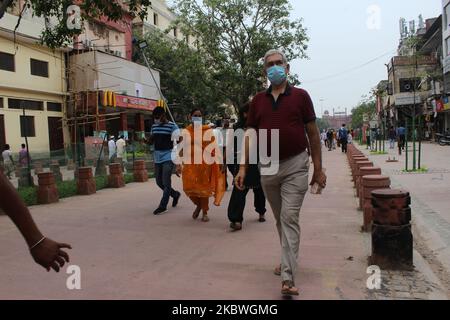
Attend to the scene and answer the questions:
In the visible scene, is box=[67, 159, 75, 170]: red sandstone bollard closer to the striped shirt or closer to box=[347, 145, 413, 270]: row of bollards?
the striped shirt

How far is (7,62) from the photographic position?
23.4 m

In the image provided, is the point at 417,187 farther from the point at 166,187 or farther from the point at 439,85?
the point at 439,85

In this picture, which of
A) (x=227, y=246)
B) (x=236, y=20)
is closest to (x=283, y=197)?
(x=227, y=246)

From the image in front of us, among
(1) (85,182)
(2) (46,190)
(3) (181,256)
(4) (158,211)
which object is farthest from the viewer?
(1) (85,182)

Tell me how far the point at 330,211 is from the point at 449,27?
100 ft

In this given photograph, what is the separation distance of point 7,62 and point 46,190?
641 inches

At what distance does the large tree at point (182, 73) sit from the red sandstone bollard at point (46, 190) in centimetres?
2095

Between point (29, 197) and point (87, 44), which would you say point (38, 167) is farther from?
point (87, 44)

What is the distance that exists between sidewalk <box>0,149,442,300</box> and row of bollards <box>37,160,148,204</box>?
1141 millimetres

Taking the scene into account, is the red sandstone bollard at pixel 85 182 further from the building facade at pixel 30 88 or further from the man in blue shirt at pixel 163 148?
the building facade at pixel 30 88

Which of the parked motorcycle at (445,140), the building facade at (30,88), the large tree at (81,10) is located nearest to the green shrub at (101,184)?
the large tree at (81,10)

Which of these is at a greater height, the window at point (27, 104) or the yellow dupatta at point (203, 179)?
the window at point (27, 104)

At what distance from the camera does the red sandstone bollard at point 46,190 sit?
31.3 ft

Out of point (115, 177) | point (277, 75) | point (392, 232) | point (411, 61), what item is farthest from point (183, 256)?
point (411, 61)
